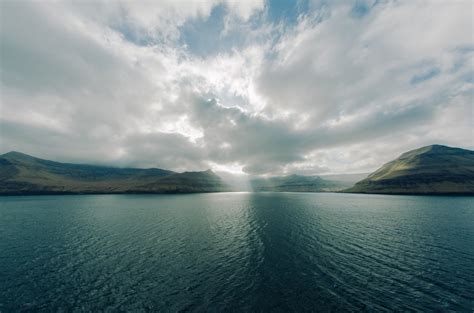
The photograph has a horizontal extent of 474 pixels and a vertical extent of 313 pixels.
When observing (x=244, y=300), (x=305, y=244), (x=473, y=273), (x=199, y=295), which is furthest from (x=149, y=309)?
(x=473, y=273)

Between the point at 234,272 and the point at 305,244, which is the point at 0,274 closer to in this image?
the point at 234,272

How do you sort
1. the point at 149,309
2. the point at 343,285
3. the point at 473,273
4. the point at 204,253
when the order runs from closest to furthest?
1. the point at 149,309
2. the point at 343,285
3. the point at 473,273
4. the point at 204,253

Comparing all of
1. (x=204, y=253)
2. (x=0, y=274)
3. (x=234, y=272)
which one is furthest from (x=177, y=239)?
(x=0, y=274)

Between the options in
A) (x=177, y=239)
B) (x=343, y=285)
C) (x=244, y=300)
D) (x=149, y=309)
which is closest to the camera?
(x=149, y=309)

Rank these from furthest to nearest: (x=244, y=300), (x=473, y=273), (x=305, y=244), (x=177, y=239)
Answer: (x=177, y=239), (x=305, y=244), (x=473, y=273), (x=244, y=300)

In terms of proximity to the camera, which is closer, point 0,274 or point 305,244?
point 0,274

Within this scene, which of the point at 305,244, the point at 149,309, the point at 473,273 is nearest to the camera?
the point at 149,309

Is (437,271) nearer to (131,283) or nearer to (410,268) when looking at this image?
(410,268)

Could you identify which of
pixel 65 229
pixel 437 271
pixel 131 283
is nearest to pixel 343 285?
pixel 437 271

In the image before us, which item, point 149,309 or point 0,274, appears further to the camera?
point 0,274
